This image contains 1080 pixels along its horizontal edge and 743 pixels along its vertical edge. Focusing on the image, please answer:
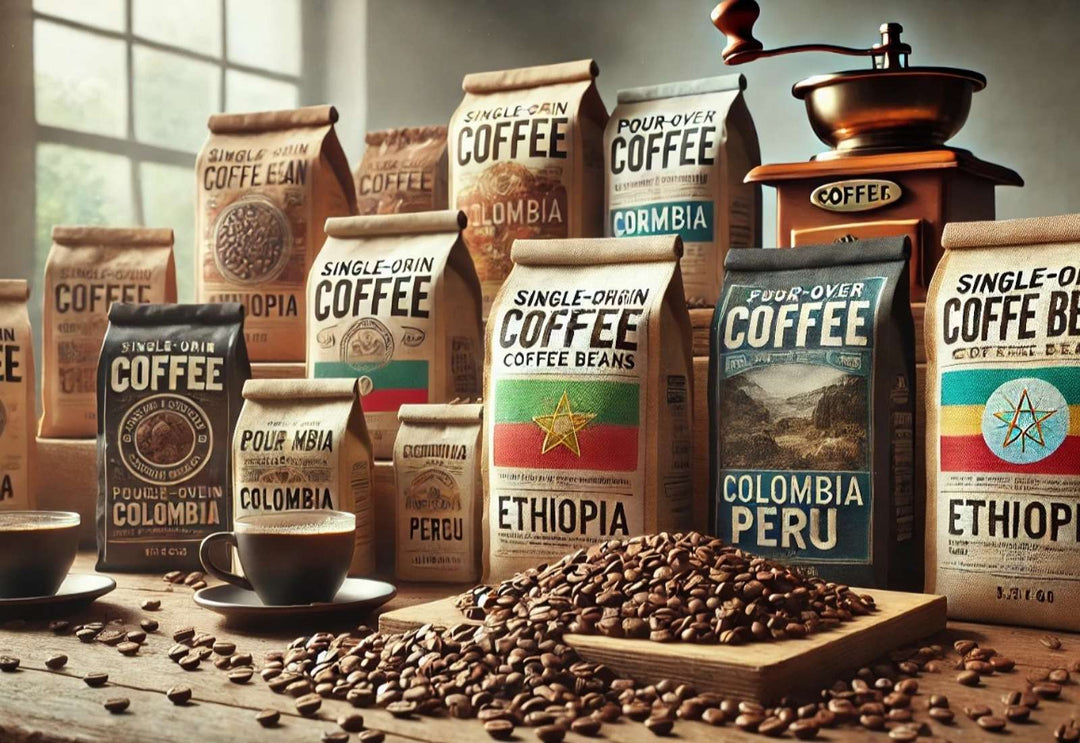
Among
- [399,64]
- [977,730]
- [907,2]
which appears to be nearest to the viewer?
[977,730]

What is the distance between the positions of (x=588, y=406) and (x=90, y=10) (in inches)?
108

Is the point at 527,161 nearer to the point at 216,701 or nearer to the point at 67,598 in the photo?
the point at 67,598

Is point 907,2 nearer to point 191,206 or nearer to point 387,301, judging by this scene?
point 387,301

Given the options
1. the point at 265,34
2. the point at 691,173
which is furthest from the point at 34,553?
the point at 265,34

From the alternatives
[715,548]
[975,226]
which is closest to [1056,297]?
[975,226]

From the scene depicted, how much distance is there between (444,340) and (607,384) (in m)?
0.31

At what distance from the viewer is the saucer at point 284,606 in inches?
50.9

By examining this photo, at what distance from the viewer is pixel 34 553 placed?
1.37 metres

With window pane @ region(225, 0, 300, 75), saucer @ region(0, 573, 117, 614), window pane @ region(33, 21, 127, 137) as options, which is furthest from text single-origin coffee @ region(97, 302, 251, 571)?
window pane @ region(225, 0, 300, 75)

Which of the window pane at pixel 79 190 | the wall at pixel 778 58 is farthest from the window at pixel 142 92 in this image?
the wall at pixel 778 58

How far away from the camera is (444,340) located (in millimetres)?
1691

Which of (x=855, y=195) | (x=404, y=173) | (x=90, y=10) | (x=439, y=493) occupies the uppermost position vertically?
(x=90, y=10)

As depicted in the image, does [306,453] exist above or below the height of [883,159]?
below

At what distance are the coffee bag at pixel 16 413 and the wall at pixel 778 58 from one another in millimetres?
1984
